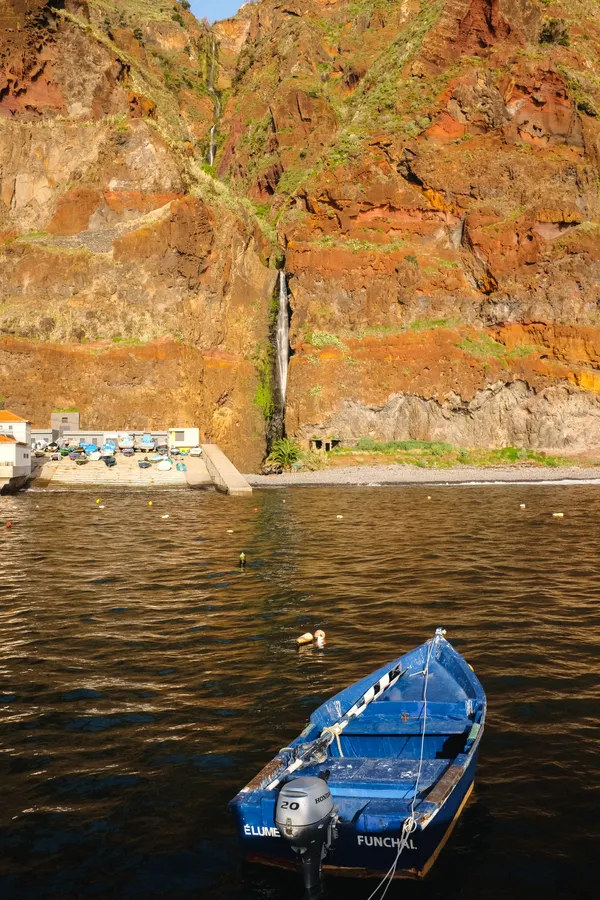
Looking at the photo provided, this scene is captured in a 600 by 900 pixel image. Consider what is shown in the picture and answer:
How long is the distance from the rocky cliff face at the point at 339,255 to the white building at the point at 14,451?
18.3 meters

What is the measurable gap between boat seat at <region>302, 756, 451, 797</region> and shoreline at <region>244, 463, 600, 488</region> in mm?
47670

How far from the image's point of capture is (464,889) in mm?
6738

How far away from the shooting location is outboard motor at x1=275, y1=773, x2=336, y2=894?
646 cm

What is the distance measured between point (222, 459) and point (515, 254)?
42.4 meters

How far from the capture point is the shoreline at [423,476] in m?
57.2

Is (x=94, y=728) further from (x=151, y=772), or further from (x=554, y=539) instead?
(x=554, y=539)

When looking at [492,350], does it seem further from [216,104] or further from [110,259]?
[216,104]

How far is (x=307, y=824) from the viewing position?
21.2 ft

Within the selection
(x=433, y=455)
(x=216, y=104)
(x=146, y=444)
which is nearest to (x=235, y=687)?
(x=146, y=444)

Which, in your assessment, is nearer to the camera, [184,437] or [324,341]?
[184,437]

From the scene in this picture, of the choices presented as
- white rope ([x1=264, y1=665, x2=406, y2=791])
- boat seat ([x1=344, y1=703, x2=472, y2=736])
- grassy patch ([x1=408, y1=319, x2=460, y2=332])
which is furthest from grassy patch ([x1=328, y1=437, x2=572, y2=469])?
boat seat ([x1=344, y1=703, x2=472, y2=736])

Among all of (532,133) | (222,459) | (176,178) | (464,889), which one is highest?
(532,133)

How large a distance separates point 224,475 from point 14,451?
14.1m

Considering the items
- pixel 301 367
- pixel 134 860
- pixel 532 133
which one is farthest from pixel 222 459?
pixel 532 133
